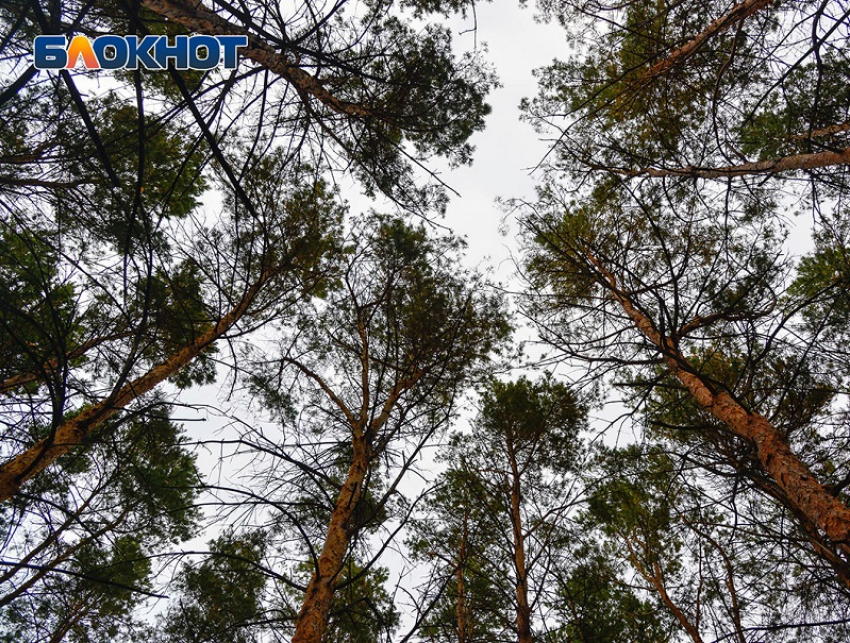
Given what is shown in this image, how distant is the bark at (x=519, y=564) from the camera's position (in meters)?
4.28

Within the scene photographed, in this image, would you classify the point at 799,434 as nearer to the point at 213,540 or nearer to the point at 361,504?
the point at 361,504

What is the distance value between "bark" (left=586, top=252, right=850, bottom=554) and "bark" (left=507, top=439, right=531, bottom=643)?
88.0 inches

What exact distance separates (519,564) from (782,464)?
3347 mm

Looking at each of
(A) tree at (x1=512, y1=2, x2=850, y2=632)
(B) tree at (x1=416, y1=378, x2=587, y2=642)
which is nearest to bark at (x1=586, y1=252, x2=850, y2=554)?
(A) tree at (x1=512, y1=2, x2=850, y2=632)

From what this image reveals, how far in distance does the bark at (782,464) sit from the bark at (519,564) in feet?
7.34

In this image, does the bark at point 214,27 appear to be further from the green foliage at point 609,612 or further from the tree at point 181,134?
the green foliage at point 609,612

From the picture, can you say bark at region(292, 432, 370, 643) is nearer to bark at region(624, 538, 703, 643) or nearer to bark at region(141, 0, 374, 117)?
bark at region(141, 0, 374, 117)

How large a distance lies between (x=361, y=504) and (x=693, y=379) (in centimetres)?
362

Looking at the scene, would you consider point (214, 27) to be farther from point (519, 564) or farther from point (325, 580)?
point (519, 564)

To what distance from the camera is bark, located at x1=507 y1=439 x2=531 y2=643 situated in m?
4.28

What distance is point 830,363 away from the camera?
5.31 m

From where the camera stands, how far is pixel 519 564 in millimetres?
5297

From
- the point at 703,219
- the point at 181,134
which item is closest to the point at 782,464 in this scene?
the point at 703,219

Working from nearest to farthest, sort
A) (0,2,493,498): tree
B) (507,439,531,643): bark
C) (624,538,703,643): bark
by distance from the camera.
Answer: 1. (0,2,493,498): tree
2. (507,439,531,643): bark
3. (624,538,703,643): bark
